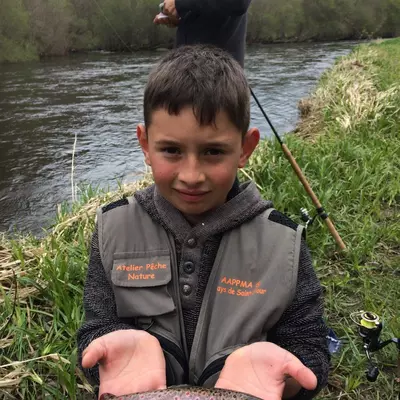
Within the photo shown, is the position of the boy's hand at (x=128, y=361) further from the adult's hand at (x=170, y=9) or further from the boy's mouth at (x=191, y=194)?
the adult's hand at (x=170, y=9)

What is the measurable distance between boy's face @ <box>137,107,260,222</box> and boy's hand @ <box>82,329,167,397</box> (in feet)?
1.67

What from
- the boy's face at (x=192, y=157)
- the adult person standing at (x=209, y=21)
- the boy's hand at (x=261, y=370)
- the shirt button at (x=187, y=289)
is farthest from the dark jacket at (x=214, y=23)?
the boy's hand at (x=261, y=370)

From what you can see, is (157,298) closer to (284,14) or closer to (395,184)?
(395,184)

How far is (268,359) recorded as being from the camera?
145 cm

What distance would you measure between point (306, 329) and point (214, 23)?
1.95 m

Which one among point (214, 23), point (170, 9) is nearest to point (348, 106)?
point (214, 23)

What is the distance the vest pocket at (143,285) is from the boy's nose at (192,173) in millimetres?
320

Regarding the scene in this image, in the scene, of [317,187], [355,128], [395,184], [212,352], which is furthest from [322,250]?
[355,128]

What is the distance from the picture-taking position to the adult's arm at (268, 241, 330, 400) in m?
1.62

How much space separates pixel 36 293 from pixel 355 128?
4714 mm

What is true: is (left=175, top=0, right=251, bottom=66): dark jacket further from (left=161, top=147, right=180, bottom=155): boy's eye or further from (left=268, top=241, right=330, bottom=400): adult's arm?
(left=268, top=241, right=330, bottom=400): adult's arm

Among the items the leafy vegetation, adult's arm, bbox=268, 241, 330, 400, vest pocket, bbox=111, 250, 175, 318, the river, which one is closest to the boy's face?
vest pocket, bbox=111, 250, 175, 318

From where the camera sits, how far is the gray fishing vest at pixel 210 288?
1633 mm

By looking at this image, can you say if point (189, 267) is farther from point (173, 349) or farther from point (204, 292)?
point (173, 349)
